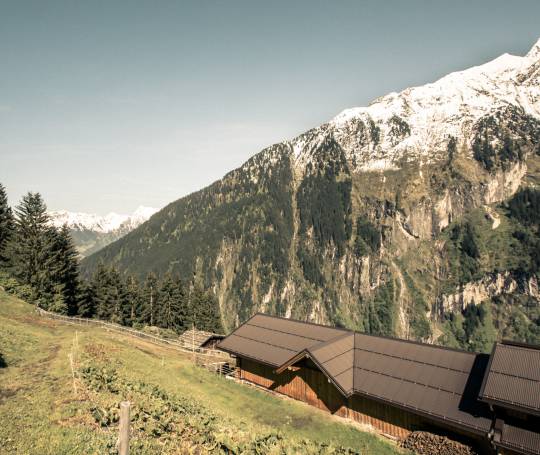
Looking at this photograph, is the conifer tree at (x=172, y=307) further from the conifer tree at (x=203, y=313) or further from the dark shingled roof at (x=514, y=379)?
the dark shingled roof at (x=514, y=379)

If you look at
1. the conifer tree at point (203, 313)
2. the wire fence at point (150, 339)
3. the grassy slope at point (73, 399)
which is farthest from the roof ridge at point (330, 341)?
the conifer tree at point (203, 313)

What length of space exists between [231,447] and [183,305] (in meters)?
87.6

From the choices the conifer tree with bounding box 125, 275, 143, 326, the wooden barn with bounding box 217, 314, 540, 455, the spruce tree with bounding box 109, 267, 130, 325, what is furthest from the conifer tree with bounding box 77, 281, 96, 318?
the wooden barn with bounding box 217, 314, 540, 455

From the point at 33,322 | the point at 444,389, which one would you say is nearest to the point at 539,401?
the point at 444,389

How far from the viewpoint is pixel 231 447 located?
54.1ft

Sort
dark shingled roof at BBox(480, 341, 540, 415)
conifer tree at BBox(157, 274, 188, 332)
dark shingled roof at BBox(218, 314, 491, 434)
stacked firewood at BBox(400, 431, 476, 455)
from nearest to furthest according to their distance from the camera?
dark shingled roof at BBox(480, 341, 540, 415) < stacked firewood at BBox(400, 431, 476, 455) < dark shingled roof at BBox(218, 314, 491, 434) < conifer tree at BBox(157, 274, 188, 332)

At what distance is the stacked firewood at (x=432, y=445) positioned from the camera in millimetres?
25219

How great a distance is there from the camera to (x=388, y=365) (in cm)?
3266

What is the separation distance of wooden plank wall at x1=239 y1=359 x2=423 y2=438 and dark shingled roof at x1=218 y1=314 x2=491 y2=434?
4.92 ft

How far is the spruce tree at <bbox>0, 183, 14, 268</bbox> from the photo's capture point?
63.1 metres

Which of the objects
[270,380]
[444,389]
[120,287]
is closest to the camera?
[444,389]

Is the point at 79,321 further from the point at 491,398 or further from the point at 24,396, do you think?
the point at 491,398

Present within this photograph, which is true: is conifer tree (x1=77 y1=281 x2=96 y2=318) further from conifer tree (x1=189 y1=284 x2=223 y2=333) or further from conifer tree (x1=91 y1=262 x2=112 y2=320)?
conifer tree (x1=189 y1=284 x2=223 y2=333)

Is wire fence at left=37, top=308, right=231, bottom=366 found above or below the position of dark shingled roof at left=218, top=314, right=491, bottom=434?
below
